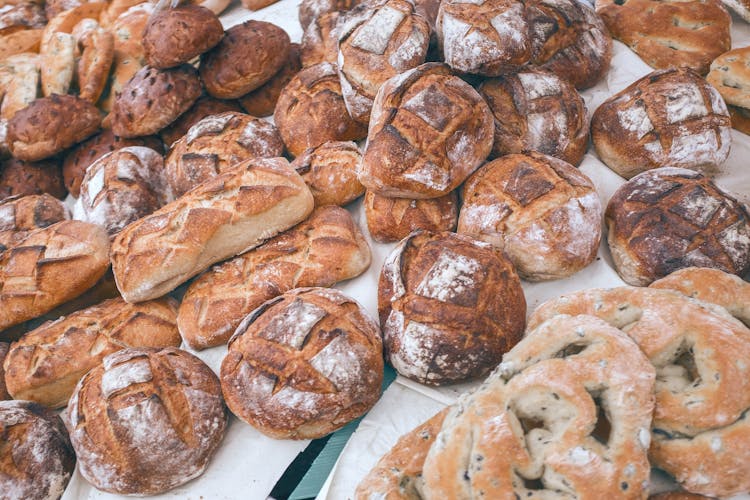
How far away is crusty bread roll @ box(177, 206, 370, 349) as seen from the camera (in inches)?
85.9

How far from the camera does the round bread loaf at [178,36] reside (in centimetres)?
280

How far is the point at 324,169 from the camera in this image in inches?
96.2

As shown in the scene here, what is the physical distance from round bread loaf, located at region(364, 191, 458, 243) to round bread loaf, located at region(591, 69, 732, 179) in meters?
0.76

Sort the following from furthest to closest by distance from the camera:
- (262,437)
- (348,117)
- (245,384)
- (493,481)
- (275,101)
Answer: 1. (275,101)
2. (348,117)
3. (262,437)
4. (245,384)
5. (493,481)

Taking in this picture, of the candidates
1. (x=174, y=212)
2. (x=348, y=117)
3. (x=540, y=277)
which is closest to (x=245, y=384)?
(x=174, y=212)

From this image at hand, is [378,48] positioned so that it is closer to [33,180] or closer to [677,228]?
[677,228]

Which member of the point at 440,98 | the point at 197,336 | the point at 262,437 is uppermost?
the point at 440,98

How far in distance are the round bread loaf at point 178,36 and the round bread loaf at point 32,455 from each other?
1724mm

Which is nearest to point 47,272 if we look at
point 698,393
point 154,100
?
point 154,100

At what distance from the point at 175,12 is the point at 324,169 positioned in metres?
1.25

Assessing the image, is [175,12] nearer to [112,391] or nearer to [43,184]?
[43,184]

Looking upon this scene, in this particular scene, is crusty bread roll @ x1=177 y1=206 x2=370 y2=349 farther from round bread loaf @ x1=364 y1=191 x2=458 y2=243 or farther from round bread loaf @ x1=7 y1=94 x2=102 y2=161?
round bread loaf @ x1=7 y1=94 x2=102 y2=161

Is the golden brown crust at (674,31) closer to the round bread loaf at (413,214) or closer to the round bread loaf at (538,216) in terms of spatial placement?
the round bread loaf at (538,216)

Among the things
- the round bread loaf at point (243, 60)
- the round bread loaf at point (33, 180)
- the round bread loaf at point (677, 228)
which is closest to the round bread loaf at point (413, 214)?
the round bread loaf at point (677, 228)
